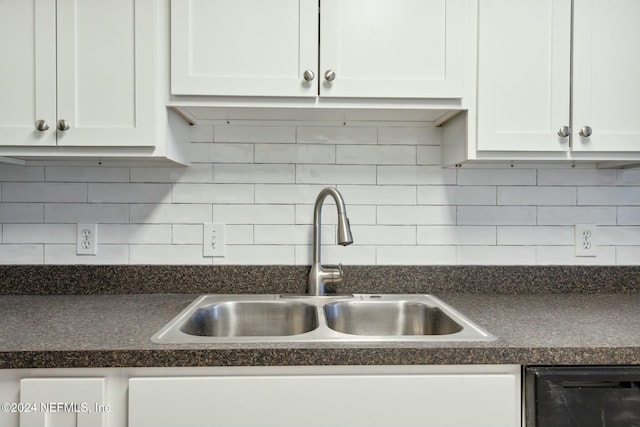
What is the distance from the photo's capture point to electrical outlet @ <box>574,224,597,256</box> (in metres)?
1.64

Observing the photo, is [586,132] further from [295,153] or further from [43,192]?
[43,192]

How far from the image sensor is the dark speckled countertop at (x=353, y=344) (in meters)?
0.97

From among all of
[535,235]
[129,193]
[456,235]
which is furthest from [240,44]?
[535,235]

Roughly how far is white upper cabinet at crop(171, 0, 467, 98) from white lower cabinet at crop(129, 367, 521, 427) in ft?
2.63

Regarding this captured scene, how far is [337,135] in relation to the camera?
5.33 ft

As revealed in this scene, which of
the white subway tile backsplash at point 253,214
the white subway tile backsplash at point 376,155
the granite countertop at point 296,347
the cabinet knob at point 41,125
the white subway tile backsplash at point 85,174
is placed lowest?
the granite countertop at point 296,347

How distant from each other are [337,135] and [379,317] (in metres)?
0.68

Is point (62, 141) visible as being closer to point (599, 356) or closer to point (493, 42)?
point (493, 42)

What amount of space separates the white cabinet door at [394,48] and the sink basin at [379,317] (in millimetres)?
695

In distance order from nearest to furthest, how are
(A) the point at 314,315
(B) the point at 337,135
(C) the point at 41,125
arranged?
(C) the point at 41,125, (A) the point at 314,315, (B) the point at 337,135

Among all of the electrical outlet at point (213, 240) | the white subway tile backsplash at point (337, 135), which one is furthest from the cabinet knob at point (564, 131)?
the electrical outlet at point (213, 240)

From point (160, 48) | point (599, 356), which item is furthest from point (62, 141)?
point (599, 356)

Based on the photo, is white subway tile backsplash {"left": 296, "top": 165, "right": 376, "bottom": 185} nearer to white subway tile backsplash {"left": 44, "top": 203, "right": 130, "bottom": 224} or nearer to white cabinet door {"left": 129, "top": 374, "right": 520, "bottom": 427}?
white subway tile backsplash {"left": 44, "top": 203, "right": 130, "bottom": 224}

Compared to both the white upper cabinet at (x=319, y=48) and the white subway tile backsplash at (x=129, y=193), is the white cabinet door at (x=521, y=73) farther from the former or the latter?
the white subway tile backsplash at (x=129, y=193)
